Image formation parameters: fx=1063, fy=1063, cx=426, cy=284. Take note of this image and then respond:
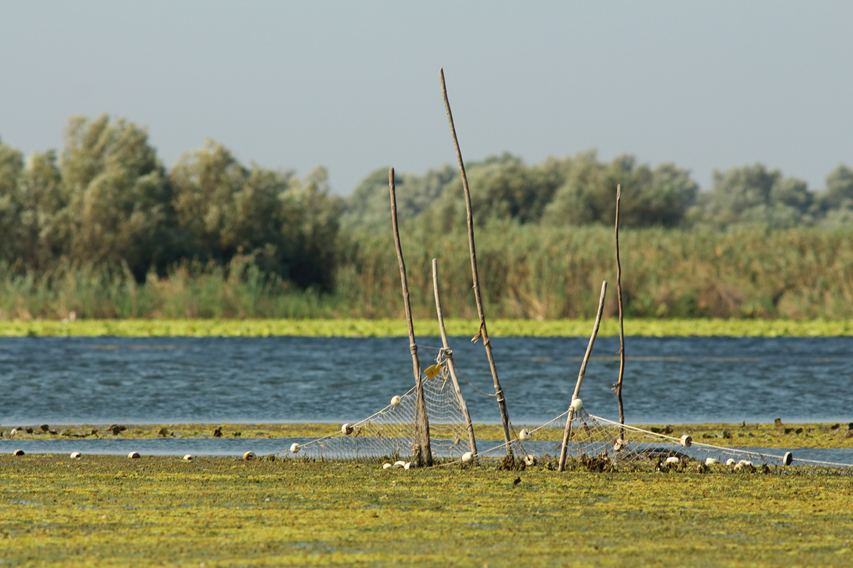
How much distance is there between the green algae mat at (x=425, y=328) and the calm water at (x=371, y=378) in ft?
0.83

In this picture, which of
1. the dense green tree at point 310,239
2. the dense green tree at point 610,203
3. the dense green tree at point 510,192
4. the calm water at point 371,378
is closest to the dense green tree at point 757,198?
the dense green tree at point 610,203

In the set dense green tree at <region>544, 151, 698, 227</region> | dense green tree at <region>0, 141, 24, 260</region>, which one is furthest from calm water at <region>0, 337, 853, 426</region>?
dense green tree at <region>544, 151, 698, 227</region>

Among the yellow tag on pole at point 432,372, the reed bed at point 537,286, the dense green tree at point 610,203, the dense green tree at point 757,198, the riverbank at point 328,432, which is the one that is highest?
the dense green tree at point 757,198

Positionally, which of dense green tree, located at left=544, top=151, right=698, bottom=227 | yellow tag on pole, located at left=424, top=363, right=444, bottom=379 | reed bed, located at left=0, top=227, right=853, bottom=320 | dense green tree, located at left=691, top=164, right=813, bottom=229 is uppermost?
dense green tree, located at left=691, top=164, right=813, bottom=229

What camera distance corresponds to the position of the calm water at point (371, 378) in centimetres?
1412

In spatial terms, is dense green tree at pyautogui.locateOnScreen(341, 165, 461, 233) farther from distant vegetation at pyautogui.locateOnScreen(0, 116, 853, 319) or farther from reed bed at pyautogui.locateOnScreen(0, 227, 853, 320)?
reed bed at pyautogui.locateOnScreen(0, 227, 853, 320)

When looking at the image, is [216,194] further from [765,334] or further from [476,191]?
[476,191]

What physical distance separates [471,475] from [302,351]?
14.8 metres

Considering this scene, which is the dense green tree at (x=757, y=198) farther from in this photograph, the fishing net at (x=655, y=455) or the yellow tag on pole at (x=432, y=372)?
the yellow tag on pole at (x=432, y=372)

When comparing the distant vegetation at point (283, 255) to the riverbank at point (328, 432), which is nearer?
the riverbank at point (328, 432)

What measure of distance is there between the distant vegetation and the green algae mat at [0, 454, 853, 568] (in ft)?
64.8

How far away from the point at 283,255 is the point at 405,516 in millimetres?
28659

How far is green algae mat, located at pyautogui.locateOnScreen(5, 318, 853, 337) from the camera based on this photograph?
84.6ft

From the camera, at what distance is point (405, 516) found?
720 cm
